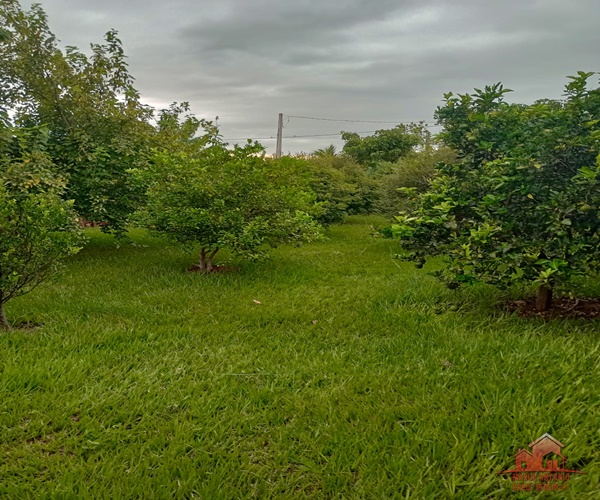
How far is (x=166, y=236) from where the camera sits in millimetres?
4926

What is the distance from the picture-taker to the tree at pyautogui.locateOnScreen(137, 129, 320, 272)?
461cm

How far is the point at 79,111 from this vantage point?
6004 mm

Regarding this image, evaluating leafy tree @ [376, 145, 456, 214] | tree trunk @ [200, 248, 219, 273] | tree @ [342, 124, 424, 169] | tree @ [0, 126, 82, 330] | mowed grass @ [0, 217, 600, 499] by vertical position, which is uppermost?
tree @ [342, 124, 424, 169]

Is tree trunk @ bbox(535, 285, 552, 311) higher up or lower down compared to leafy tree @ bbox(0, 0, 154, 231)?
lower down

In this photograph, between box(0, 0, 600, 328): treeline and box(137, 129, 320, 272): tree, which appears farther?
box(137, 129, 320, 272): tree

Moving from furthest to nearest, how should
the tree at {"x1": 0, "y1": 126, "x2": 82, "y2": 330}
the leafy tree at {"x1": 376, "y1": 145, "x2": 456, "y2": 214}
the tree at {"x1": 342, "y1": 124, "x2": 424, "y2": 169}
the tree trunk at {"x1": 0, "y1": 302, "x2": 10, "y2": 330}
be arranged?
1. the tree at {"x1": 342, "y1": 124, "x2": 424, "y2": 169}
2. the leafy tree at {"x1": 376, "y1": 145, "x2": 456, "y2": 214}
3. the tree trunk at {"x1": 0, "y1": 302, "x2": 10, "y2": 330}
4. the tree at {"x1": 0, "y1": 126, "x2": 82, "y2": 330}

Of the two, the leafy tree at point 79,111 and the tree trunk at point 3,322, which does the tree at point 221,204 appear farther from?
the tree trunk at point 3,322

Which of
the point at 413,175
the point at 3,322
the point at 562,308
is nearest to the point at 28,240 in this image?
the point at 3,322

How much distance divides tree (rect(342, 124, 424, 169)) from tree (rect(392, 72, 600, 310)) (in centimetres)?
1565

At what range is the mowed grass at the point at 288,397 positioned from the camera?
155cm

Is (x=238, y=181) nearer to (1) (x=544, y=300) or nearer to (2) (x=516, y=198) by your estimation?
(2) (x=516, y=198)

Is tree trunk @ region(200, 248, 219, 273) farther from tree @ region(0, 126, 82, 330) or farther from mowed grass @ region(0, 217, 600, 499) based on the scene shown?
tree @ region(0, 126, 82, 330)
